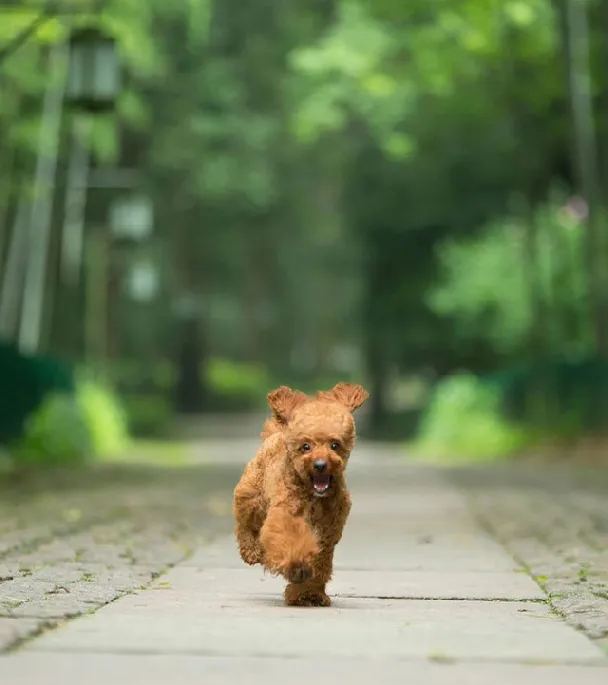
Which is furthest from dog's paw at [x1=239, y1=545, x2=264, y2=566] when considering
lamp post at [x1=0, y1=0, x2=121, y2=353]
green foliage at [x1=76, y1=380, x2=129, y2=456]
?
green foliage at [x1=76, y1=380, x2=129, y2=456]

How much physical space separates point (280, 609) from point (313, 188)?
50833 mm

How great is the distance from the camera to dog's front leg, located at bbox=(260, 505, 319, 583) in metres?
7.75

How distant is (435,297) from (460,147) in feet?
14.3

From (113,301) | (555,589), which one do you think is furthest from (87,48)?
(113,301)

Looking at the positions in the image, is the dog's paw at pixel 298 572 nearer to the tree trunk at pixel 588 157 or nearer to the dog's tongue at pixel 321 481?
the dog's tongue at pixel 321 481

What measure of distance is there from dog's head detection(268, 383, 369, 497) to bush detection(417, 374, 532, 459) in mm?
23337

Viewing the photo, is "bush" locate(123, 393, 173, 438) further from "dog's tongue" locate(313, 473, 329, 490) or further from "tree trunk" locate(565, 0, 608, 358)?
"dog's tongue" locate(313, 473, 329, 490)

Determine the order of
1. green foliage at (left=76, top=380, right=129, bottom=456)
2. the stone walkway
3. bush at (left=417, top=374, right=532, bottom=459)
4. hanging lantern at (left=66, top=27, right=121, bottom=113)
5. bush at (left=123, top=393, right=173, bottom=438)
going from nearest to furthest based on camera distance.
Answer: the stone walkway
hanging lantern at (left=66, top=27, right=121, bottom=113)
green foliage at (left=76, top=380, right=129, bottom=456)
bush at (left=417, top=374, right=532, bottom=459)
bush at (left=123, top=393, right=173, bottom=438)

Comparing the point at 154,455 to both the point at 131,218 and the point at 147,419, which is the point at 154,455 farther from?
the point at 131,218

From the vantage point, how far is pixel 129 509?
16.0m

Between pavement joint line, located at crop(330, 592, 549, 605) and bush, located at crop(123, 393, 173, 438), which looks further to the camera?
bush, located at crop(123, 393, 173, 438)

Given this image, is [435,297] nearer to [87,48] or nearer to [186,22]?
[186,22]

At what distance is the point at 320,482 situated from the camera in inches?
298

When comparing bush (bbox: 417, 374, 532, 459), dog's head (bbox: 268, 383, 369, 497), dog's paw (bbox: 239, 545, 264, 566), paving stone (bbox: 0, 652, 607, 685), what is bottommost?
paving stone (bbox: 0, 652, 607, 685)
